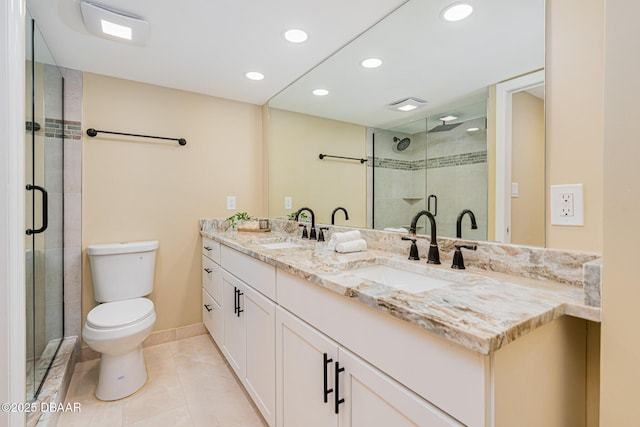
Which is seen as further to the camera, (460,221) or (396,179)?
(396,179)

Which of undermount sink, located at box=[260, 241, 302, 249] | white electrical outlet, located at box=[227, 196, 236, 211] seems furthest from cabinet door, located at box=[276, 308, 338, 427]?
white electrical outlet, located at box=[227, 196, 236, 211]

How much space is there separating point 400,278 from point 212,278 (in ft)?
5.13

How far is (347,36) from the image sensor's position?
1.72 m

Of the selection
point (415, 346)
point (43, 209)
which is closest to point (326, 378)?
point (415, 346)

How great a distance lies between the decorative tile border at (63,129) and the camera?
1.90 metres

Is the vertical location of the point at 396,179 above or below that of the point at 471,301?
above

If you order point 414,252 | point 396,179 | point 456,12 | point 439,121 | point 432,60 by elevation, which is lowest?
point 414,252

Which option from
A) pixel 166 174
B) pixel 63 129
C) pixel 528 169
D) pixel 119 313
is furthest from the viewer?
pixel 166 174

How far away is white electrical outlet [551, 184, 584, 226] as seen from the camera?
936 mm

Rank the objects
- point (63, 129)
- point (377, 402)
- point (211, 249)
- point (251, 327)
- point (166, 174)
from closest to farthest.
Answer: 1. point (377, 402)
2. point (251, 327)
3. point (63, 129)
4. point (211, 249)
5. point (166, 174)

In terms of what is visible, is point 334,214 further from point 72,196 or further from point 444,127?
point 72,196

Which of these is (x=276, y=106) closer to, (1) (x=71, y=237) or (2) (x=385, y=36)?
(2) (x=385, y=36)

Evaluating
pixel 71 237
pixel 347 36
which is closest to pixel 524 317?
pixel 347 36

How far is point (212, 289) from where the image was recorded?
7.47 ft
